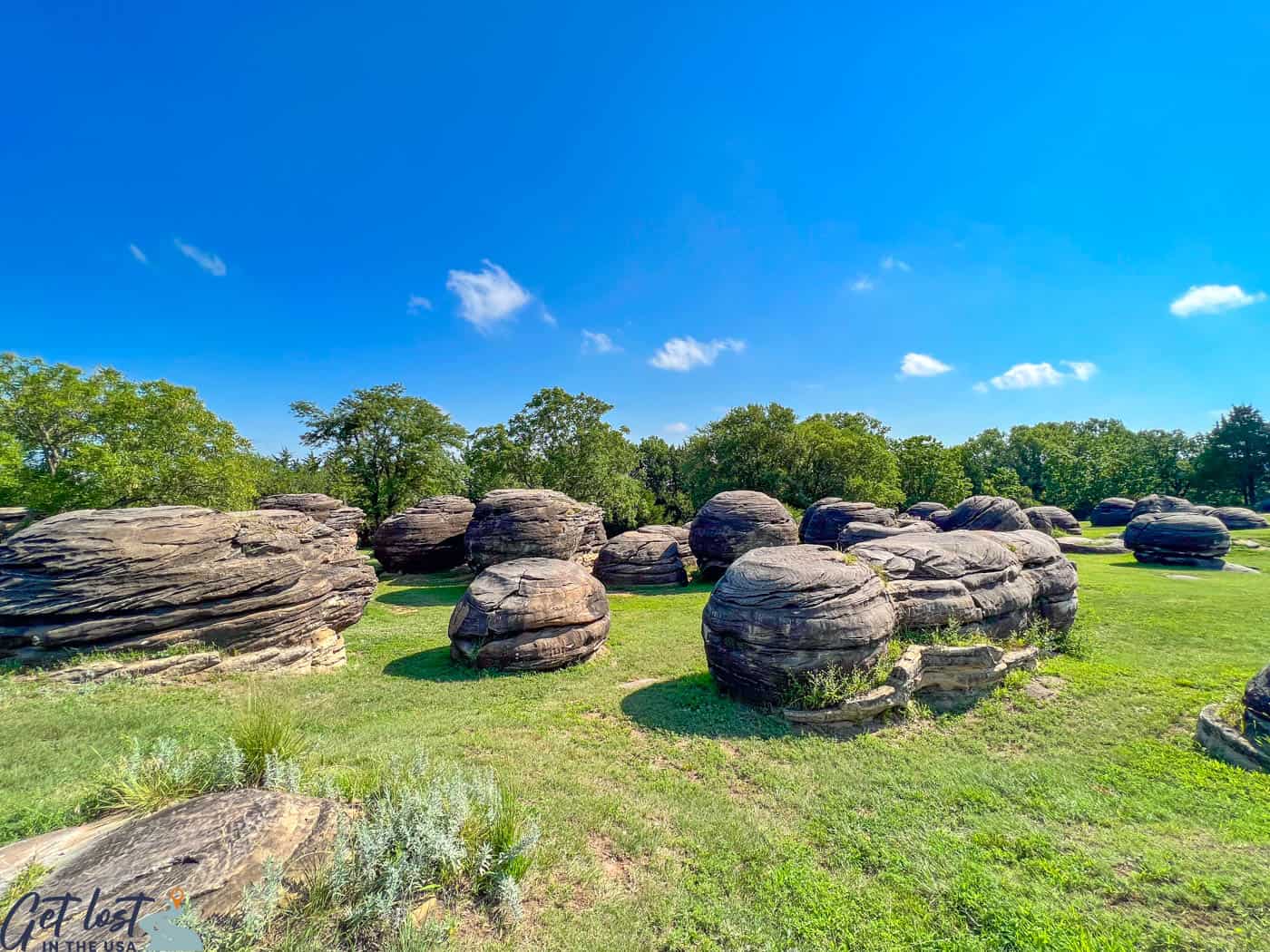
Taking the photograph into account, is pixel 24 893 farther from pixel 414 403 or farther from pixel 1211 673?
pixel 414 403

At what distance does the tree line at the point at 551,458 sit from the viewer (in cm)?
2281

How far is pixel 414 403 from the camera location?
36062 mm

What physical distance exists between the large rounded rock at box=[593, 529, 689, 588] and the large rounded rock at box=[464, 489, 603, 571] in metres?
1.76

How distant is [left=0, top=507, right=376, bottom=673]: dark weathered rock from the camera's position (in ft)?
27.3

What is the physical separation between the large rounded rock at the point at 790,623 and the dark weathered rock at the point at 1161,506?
1428 inches

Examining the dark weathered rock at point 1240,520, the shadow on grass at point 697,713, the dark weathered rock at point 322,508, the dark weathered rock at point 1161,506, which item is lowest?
the shadow on grass at point 697,713

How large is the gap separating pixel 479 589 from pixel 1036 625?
42.0 ft

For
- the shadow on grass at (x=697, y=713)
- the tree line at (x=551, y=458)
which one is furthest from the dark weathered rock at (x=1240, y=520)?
the shadow on grass at (x=697, y=713)

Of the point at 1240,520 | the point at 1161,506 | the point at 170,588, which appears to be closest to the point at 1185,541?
the point at 1161,506

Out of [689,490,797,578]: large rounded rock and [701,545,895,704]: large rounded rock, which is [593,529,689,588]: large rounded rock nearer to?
[689,490,797,578]: large rounded rock

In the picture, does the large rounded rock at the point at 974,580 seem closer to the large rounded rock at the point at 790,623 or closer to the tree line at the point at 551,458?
the large rounded rock at the point at 790,623

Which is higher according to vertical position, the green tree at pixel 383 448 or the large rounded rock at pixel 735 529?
the green tree at pixel 383 448

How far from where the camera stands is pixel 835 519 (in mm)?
26266

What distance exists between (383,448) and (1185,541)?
4747cm
